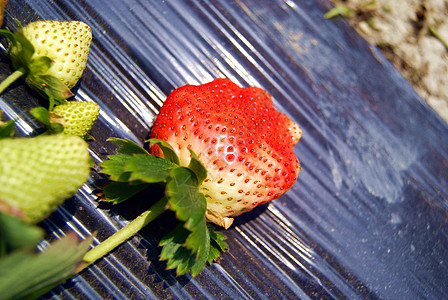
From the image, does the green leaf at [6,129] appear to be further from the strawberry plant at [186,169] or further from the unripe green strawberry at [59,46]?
the unripe green strawberry at [59,46]

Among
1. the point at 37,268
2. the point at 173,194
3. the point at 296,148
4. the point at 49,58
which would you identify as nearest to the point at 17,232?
the point at 37,268

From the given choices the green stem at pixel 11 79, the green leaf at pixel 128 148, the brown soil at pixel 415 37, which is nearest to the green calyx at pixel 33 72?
the green stem at pixel 11 79

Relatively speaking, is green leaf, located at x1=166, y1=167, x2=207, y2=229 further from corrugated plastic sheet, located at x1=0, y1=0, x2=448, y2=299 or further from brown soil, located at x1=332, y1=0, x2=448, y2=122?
brown soil, located at x1=332, y1=0, x2=448, y2=122

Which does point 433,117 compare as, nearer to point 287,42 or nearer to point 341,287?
point 287,42

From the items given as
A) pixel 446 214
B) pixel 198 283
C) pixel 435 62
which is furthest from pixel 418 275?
pixel 435 62

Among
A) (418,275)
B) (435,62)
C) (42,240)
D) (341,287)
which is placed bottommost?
(418,275)

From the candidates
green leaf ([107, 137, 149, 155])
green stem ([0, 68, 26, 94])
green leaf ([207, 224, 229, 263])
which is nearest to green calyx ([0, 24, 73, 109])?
green stem ([0, 68, 26, 94])
